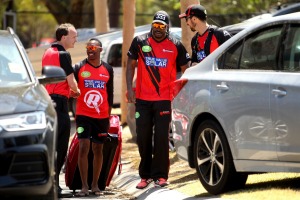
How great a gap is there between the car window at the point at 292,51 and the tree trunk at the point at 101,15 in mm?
14579

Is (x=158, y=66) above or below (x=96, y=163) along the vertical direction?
above

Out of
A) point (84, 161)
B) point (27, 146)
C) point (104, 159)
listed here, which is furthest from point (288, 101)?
point (104, 159)

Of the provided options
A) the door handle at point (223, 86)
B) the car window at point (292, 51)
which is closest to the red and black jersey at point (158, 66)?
the door handle at point (223, 86)

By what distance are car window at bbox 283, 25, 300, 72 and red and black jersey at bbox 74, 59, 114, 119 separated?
292 cm

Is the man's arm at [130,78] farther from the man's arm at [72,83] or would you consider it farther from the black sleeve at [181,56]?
the man's arm at [72,83]

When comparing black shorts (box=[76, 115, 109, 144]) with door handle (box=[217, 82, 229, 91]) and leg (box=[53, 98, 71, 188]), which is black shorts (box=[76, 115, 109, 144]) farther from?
door handle (box=[217, 82, 229, 91])

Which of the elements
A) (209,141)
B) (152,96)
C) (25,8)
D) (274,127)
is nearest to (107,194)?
(152,96)

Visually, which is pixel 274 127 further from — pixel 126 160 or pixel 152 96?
pixel 126 160

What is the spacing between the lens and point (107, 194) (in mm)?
11992

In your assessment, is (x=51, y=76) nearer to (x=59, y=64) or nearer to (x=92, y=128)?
(x=59, y=64)

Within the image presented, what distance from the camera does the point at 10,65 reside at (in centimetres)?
920

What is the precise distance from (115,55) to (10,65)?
13.9m

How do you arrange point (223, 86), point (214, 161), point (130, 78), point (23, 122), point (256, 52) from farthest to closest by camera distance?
point (130, 78) → point (214, 161) → point (223, 86) → point (256, 52) → point (23, 122)

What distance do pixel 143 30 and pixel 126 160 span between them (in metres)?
7.73
